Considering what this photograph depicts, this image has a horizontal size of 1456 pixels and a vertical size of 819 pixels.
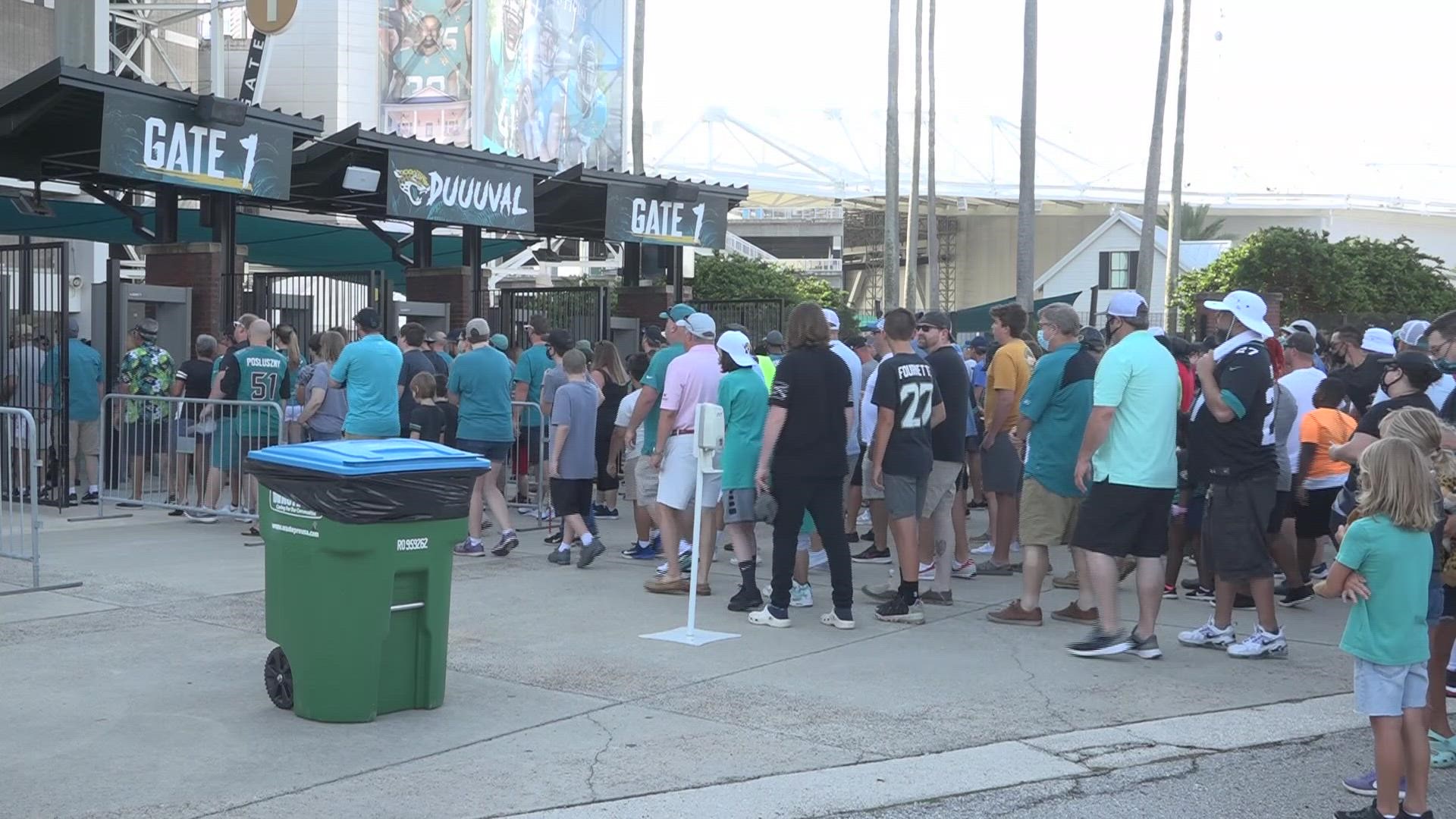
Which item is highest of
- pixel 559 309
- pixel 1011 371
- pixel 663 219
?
pixel 663 219

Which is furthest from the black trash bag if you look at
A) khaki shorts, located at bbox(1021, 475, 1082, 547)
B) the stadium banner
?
the stadium banner

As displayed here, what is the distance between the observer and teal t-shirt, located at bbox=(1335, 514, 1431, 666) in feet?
17.4

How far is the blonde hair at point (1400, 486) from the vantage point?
5258 mm

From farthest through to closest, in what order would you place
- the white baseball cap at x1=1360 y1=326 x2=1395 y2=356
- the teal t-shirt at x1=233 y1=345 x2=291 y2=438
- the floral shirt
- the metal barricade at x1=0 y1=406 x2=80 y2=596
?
the floral shirt → the teal t-shirt at x1=233 y1=345 x2=291 y2=438 → the white baseball cap at x1=1360 y1=326 x2=1395 y2=356 → the metal barricade at x1=0 y1=406 x2=80 y2=596

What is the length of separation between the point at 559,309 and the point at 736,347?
12.2 m

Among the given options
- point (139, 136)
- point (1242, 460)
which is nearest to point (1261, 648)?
point (1242, 460)

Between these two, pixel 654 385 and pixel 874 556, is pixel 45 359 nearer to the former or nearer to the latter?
pixel 654 385

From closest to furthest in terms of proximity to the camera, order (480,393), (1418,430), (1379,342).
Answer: (1418,430), (1379,342), (480,393)

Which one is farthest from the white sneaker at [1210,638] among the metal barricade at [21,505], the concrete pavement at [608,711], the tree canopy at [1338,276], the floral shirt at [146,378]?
the tree canopy at [1338,276]

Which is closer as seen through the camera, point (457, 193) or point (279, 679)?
point (279, 679)

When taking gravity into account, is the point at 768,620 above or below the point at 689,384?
below

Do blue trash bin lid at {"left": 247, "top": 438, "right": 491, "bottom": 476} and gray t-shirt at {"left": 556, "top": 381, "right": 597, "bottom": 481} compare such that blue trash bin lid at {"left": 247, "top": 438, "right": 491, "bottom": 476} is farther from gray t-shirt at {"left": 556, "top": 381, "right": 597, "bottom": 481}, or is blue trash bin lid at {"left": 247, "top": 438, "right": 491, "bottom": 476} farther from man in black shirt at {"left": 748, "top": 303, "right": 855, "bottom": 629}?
gray t-shirt at {"left": 556, "top": 381, "right": 597, "bottom": 481}

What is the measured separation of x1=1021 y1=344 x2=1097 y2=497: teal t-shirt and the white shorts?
2.14 meters

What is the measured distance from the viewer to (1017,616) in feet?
29.4
